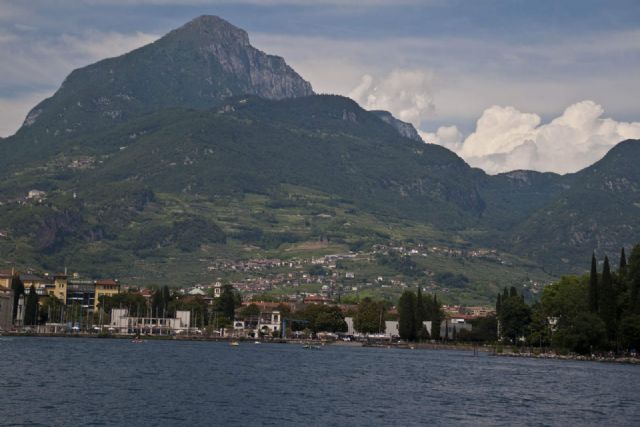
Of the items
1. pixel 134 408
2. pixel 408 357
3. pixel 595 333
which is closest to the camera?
pixel 134 408

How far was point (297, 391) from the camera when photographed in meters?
103

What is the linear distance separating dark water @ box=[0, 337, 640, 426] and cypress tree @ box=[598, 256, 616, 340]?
273 inches

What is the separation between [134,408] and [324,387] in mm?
28485

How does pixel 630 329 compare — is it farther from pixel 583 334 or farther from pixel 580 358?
pixel 580 358

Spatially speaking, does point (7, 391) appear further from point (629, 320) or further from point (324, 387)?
point (629, 320)

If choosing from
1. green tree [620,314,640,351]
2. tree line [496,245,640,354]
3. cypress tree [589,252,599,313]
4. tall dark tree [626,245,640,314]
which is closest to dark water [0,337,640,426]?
tree line [496,245,640,354]

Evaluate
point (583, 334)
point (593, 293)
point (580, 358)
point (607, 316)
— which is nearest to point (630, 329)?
point (607, 316)

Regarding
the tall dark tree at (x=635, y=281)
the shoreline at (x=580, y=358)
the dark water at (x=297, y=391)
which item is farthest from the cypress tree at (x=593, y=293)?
the dark water at (x=297, y=391)

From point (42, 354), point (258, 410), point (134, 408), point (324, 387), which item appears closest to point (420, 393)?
point (324, 387)

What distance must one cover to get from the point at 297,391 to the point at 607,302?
72.5 m

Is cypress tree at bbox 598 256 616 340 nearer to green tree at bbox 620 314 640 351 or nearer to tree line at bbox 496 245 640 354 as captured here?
tree line at bbox 496 245 640 354

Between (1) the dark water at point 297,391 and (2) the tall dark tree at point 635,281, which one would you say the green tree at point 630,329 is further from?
(1) the dark water at point 297,391

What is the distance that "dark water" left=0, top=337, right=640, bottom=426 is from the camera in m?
81.9

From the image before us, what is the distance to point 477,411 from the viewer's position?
295 ft
